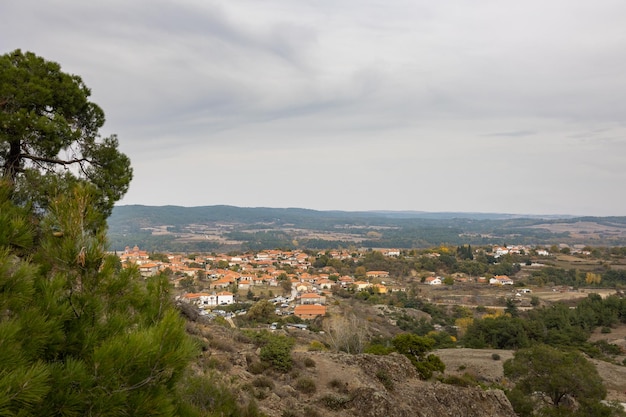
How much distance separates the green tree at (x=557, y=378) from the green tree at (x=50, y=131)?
1580cm

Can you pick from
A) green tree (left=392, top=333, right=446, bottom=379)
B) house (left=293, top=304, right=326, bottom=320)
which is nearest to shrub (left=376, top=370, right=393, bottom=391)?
green tree (left=392, top=333, right=446, bottom=379)

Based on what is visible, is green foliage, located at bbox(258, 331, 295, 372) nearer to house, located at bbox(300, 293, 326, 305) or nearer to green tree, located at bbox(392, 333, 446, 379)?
green tree, located at bbox(392, 333, 446, 379)

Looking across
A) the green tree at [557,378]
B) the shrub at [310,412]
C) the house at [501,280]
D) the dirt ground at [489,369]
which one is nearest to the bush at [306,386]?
the shrub at [310,412]

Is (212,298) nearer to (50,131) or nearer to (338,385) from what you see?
(338,385)

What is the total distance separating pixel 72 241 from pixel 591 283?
84025mm

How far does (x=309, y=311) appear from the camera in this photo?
39688 millimetres

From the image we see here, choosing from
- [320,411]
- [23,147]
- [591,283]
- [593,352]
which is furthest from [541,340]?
[591,283]

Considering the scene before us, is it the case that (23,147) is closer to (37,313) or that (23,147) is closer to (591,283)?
(37,313)

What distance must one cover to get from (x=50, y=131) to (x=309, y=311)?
115 ft

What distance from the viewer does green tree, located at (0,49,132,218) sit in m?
6.89

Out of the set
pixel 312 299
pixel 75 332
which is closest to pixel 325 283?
pixel 312 299

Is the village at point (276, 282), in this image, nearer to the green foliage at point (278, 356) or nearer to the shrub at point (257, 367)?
the green foliage at point (278, 356)

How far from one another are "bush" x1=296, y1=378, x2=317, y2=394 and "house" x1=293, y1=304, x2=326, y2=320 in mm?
28144

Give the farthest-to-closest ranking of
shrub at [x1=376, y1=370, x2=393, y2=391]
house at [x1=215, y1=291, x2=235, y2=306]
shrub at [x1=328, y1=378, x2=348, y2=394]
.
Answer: house at [x1=215, y1=291, x2=235, y2=306] < shrub at [x1=376, y1=370, x2=393, y2=391] < shrub at [x1=328, y1=378, x2=348, y2=394]
